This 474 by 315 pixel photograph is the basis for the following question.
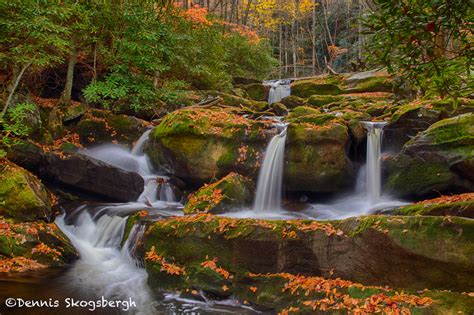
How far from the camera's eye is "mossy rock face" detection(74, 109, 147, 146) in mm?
12633

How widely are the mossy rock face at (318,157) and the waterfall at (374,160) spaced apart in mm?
545

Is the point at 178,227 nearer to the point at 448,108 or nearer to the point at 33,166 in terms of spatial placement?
the point at 33,166

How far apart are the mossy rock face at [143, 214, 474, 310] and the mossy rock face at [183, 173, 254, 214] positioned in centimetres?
179

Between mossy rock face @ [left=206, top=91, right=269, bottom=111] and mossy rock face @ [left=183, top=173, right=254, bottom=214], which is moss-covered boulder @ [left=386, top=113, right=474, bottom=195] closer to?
mossy rock face @ [left=183, top=173, right=254, bottom=214]

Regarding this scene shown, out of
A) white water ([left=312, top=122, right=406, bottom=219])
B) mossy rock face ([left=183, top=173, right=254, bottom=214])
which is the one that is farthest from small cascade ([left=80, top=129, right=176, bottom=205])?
white water ([left=312, top=122, right=406, bottom=219])

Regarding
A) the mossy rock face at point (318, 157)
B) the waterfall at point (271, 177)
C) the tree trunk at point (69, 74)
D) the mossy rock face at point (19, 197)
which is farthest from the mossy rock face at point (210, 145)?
the tree trunk at point (69, 74)

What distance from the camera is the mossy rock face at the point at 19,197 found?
7230mm

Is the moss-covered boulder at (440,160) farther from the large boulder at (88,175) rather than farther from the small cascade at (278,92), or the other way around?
the small cascade at (278,92)

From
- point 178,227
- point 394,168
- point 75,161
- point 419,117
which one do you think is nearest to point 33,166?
point 75,161

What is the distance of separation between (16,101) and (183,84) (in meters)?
5.40

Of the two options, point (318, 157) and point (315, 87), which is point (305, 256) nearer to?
point (318, 157)

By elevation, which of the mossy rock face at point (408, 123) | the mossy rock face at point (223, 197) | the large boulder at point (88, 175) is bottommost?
the mossy rock face at point (223, 197)

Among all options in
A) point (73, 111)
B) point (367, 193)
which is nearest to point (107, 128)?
point (73, 111)

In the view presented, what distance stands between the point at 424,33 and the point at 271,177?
24.7 ft
